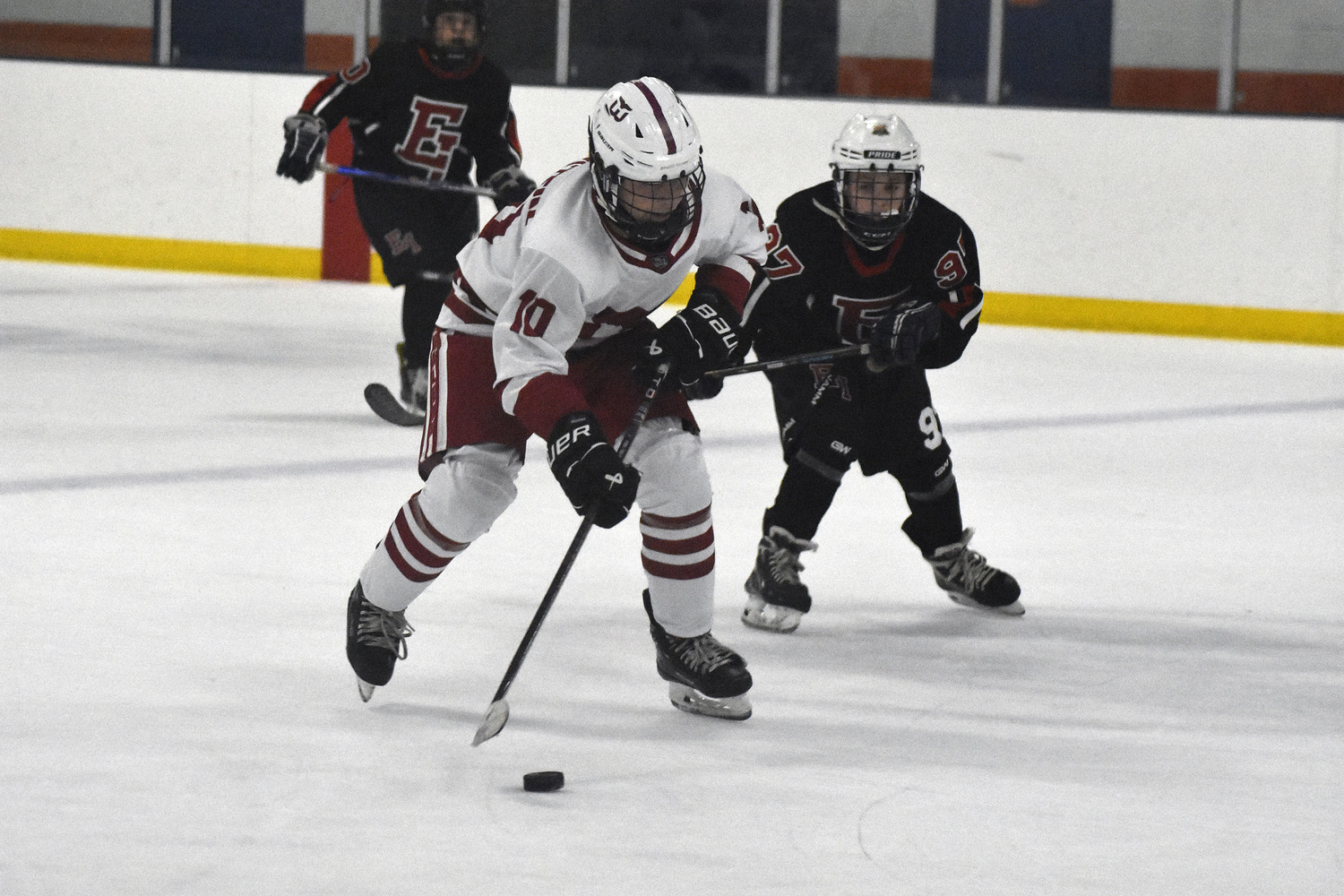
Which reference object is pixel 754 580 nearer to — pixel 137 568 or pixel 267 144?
pixel 137 568

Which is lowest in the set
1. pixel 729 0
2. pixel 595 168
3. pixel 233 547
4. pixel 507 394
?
pixel 233 547

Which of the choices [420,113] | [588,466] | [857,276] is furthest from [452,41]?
[588,466]

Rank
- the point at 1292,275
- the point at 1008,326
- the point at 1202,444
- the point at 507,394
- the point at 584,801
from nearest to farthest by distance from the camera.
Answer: the point at 584,801
the point at 507,394
the point at 1202,444
the point at 1292,275
the point at 1008,326

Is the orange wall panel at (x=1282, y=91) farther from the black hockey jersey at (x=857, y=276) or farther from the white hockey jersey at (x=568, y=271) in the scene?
the white hockey jersey at (x=568, y=271)

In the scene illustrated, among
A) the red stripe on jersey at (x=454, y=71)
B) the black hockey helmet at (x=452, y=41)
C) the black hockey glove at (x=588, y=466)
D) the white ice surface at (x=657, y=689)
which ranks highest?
the black hockey helmet at (x=452, y=41)

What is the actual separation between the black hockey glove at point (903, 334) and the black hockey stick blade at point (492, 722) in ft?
2.96

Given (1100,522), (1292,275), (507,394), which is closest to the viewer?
(507,394)

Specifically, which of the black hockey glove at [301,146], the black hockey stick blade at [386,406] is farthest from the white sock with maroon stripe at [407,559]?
the black hockey glove at [301,146]

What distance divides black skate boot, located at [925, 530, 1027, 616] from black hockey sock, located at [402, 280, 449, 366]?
218 cm

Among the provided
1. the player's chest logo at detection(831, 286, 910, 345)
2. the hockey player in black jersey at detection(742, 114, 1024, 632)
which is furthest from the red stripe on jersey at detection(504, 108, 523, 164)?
the player's chest logo at detection(831, 286, 910, 345)

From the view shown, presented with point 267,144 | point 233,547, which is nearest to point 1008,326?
point 267,144

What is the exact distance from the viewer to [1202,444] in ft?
16.7

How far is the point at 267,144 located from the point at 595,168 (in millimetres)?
6548

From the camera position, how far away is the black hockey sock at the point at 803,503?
10.8 ft
